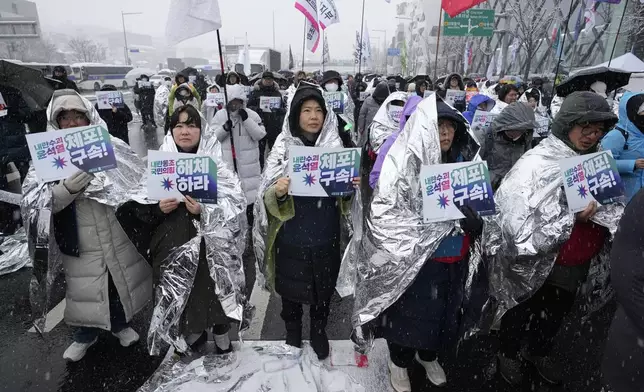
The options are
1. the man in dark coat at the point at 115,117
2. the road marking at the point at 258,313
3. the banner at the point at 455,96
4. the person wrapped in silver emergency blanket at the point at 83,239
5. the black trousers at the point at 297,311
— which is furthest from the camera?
the banner at the point at 455,96

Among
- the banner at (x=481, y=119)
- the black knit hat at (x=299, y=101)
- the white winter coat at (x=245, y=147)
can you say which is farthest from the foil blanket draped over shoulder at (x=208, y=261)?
the banner at (x=481, y=119)

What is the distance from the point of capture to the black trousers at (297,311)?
10.0ft

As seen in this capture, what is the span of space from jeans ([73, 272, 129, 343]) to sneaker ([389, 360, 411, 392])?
211cm

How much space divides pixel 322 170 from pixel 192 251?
106 centimetres

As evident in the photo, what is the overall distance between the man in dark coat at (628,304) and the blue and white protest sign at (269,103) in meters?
7.09

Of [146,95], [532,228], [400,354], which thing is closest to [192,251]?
[400,354]

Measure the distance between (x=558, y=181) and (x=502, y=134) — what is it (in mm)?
1709

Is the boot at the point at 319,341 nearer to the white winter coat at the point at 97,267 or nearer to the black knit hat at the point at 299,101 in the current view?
the white winter coat at the point at 97,267

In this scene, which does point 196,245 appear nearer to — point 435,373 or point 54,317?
point 435,373

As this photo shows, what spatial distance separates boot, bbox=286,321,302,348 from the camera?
3162 millimetres

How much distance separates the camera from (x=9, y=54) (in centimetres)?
4825

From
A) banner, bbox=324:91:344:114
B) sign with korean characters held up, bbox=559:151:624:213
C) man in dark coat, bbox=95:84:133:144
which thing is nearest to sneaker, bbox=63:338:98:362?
sign with korean characters held up, bbox=559:151:624:213

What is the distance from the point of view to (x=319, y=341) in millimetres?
3117

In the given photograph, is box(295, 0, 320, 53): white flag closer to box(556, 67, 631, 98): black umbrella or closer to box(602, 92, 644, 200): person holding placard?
box(556, 67, 631, 98): black umbrella
